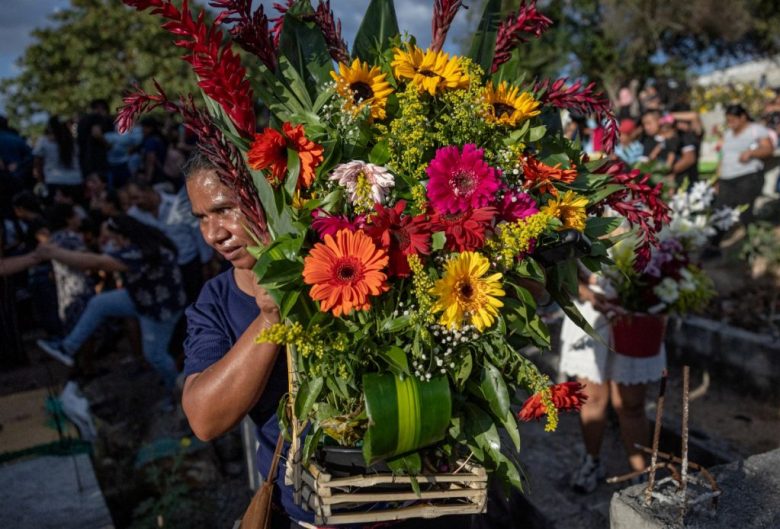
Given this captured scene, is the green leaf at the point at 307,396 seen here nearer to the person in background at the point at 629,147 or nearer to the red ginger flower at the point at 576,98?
the red ginger flower at the point at 576,98

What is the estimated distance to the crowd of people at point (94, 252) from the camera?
4.78 meters

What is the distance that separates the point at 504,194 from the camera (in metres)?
1.45

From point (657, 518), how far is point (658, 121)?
6.74 meters

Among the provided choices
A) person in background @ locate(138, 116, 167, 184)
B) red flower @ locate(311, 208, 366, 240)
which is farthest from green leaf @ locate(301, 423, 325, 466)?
person in background @ locate(138, 116, 167, 184)

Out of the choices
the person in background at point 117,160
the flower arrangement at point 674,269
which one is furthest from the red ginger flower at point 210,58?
the person in background at point 117,160

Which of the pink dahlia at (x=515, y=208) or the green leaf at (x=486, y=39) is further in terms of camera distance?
the green leaf at (x=486, y=39)

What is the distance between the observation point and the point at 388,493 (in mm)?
1380

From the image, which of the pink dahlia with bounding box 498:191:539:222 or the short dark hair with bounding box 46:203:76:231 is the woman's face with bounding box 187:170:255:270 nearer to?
the pink dahlia with bounding box 498:191:539:222

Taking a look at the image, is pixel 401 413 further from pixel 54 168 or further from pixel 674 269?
pixel 54 168

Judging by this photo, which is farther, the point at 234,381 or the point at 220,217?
the point at 220,217

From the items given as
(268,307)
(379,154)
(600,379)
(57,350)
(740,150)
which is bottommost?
(57,350)

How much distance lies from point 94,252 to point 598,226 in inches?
218

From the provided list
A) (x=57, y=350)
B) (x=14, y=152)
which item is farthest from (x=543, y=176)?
(x=14, y=152)

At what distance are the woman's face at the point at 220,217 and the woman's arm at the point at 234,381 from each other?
0.28 meters
